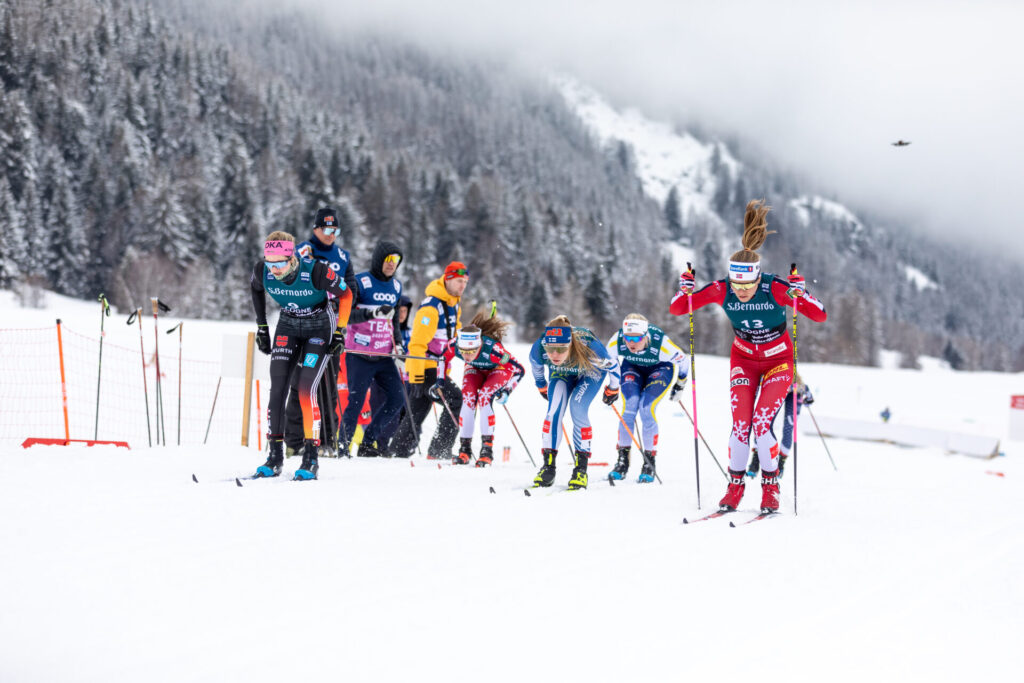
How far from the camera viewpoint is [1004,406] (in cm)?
3384

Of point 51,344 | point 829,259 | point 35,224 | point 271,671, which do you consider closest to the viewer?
point 271,671

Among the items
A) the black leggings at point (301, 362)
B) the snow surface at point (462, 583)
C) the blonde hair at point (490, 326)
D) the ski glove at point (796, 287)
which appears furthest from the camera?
the blonde hair at point (490, 326)

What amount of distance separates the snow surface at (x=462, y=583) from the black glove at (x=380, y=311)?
2467 mm

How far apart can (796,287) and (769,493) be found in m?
1.59

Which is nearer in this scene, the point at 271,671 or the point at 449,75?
the point at 271,671

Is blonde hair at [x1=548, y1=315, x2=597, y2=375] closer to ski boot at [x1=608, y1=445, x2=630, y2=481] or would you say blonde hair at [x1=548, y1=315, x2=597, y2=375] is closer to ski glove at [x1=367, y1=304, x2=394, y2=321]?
ski boot at [x1=608, y1=445, x2=630, y2=481]

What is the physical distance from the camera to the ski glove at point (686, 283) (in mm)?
6355

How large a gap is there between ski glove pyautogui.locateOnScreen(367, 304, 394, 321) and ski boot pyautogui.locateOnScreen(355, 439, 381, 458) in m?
1.54

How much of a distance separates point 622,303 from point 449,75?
129211 millimetres

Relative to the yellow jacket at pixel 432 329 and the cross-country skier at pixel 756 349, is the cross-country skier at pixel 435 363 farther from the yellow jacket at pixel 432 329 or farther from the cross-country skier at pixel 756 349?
the cross-country skier at pixel 756 349

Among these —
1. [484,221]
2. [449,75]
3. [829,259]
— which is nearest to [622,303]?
[484,221]

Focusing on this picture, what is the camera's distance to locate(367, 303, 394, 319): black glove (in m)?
8.75

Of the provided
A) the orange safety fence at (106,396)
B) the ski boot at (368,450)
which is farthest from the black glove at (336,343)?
the orange safety fence at (106,396)

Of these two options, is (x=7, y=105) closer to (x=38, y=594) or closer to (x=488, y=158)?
(x=38, y=594)
